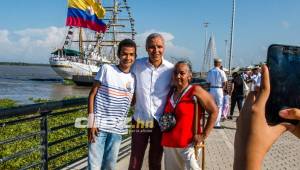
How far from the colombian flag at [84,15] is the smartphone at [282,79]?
3521cm

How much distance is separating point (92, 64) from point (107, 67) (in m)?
75.1

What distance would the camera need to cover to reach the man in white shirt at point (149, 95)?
4.56m

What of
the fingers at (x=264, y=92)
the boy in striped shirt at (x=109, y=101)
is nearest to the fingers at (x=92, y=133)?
the boy in striped shirt at (x=109, y=101)

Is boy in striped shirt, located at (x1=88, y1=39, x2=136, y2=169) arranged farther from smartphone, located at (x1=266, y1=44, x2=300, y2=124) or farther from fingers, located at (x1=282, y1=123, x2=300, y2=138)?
fingers, located at (x1=282, y1=123, x2=300, y2=138)

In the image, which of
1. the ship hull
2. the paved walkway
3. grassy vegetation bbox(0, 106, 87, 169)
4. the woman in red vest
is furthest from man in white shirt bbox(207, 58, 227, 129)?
the ship hull

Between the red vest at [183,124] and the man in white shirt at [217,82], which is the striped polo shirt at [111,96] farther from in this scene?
the man in white shirt at [217,82]

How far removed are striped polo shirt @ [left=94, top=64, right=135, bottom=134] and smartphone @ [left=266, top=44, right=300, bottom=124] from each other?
295cm

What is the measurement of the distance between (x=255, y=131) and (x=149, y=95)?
3.20 metres

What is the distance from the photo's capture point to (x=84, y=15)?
37688 mm

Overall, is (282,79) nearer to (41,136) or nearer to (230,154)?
(41,136)

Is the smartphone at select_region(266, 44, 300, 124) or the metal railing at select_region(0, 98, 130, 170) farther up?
the smartphone at select_region(266, 44, 300, 124)

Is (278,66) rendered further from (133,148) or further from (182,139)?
(133,148)

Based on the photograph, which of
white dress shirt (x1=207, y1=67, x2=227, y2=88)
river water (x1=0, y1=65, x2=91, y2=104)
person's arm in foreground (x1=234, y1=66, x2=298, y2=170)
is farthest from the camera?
river water (x1=0, y1=65, x2=91, y2=104)

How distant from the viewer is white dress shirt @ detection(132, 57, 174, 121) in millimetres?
4570
